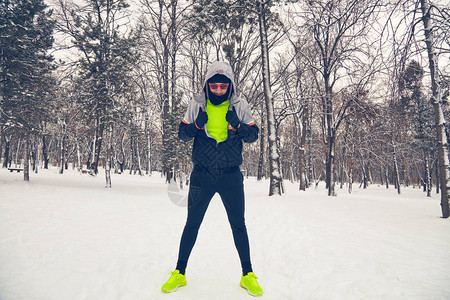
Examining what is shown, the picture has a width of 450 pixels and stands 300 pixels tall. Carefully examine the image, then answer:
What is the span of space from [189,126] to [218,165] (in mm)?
553

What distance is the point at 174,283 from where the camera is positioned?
2.68 meters

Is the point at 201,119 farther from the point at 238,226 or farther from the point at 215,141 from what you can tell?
the point at 238,226

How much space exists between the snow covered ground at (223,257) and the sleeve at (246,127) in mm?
1761

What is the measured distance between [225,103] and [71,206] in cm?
717

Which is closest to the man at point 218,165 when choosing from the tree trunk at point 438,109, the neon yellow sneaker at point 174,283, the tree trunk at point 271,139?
the neon yellow sneaker at point 174,283

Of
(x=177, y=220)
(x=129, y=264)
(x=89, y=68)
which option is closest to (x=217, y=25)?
(x=89, y=68)

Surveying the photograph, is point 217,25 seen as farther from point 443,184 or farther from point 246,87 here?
point 443,184

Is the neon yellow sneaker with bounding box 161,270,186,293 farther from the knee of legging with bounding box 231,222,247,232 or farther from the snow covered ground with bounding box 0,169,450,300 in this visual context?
the knee of legging with bounding box 231,222,247,232

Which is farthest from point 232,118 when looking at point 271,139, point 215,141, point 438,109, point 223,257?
point 271,139

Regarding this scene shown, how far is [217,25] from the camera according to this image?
43.2ft

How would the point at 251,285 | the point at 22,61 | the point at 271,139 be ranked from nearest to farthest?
the point at 251,285
the point at 271,139
the point at 22,61

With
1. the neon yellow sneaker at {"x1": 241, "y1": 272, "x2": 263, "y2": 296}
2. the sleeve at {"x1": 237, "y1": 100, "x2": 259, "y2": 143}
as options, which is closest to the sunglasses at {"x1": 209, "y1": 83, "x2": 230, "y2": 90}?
the sleeve at {"x1": 237, "y1": 100, "x2": 259, "y2": 143}

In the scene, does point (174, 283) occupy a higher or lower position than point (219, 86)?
lower

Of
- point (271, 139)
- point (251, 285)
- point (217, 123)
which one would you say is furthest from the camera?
point (271, 139)
